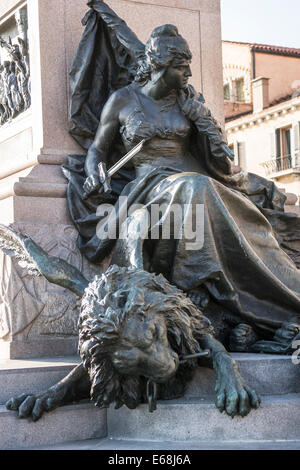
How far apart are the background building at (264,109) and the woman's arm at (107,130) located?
3033 cm

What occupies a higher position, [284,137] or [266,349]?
[284,137]

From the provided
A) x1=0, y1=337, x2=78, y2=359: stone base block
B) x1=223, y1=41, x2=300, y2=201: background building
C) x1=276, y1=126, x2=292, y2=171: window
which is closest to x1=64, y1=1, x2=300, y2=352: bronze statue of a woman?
x1=0, y1=337, x2=78, y2=359: stone base block

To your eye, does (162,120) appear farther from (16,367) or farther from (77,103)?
(16,367)

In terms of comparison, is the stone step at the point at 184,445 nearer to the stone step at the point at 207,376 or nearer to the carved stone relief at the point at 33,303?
the stone step at the point at 207,376

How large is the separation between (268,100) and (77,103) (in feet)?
107

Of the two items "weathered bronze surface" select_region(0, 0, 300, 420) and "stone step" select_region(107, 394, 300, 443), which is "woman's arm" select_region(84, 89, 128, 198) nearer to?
"weathered bronze surface" select_region(0, 0, 300, 420)

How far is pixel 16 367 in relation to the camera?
17.6 feet

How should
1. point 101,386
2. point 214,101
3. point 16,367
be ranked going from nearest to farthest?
point 101,386, point 16,367, point 214,101

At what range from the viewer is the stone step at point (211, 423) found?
4.45 meters

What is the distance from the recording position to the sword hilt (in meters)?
6.31

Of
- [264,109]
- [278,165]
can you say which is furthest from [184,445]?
[264,109]

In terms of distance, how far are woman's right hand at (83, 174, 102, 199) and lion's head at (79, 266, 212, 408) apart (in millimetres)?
1787

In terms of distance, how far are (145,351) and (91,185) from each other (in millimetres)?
2271

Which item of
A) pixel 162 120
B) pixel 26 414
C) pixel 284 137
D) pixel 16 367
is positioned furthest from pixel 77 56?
pixel 284 137
